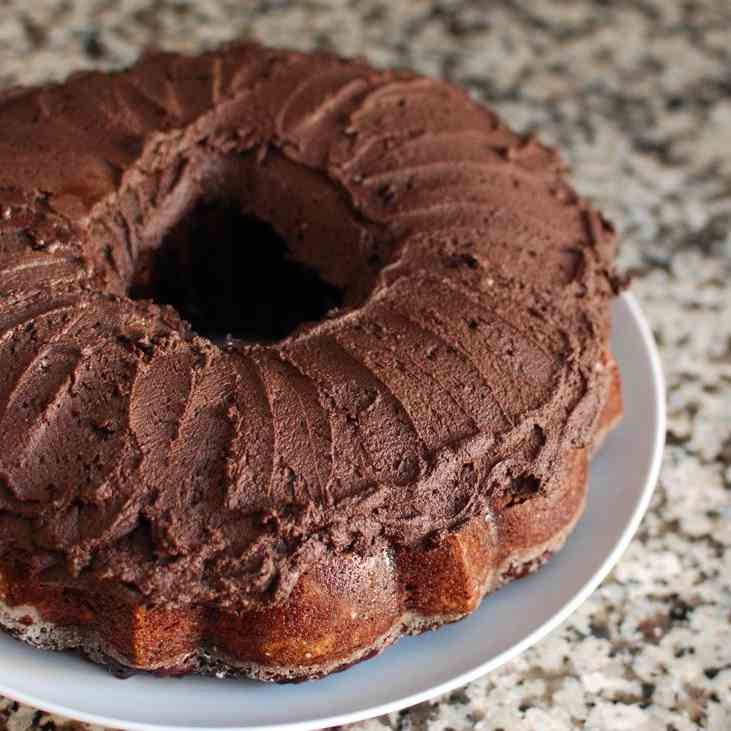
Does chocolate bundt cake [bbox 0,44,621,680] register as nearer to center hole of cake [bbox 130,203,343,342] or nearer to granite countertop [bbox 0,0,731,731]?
center hole of cake [bbox 130,203,343,342]

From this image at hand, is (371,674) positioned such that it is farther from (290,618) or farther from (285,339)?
(285,339)

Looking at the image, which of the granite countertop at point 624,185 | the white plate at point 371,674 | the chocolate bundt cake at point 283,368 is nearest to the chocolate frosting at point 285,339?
the chocolate bundt cake at point 283,368

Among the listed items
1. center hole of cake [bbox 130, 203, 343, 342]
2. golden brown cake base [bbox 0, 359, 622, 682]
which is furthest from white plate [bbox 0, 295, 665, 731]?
center hole of cake [bbox 130, 203, 343, 342]

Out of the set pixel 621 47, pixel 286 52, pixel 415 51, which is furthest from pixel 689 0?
pixel 286 52

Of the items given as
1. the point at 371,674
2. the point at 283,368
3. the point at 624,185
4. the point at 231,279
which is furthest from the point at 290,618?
the point at 624,185

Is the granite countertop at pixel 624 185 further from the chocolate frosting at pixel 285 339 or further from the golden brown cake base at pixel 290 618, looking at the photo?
the chocolate frosting at pixel 285 339

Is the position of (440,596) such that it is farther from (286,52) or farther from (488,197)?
(286,52)
